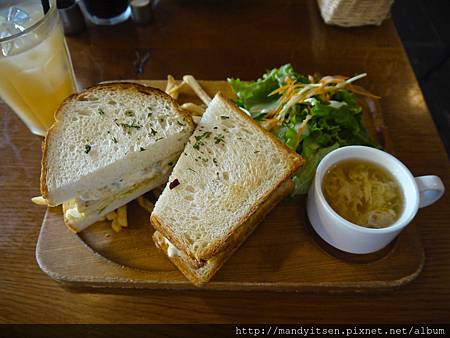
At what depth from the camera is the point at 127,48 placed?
221cm

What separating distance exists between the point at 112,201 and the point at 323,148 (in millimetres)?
887

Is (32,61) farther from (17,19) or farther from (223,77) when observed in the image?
(223,77)

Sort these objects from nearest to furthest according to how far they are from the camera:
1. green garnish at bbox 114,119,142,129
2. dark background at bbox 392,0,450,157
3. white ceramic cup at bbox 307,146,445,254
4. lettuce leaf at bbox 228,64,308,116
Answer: white ceramic cup at bbox 307,146,445,254, green garnish at bbox 114,119,142,129, lettuce leaf at bbox 228,64,308,116, dark background at bbox 392,0,450,157

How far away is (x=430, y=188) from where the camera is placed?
1280 mm

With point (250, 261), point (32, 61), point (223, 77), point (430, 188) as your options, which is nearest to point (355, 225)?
point (430, 188)

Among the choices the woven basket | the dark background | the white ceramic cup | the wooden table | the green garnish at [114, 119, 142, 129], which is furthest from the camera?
the dark background

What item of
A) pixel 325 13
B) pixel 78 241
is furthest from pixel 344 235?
pixel 325 13

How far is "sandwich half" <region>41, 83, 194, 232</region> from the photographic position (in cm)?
136

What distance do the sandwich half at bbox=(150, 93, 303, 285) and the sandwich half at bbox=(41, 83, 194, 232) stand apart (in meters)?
0.13

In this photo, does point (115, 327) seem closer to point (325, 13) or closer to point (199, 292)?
point (199, 292)

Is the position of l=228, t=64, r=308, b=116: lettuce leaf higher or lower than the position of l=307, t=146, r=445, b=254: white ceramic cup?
higher

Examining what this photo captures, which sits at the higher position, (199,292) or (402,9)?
(199,292)

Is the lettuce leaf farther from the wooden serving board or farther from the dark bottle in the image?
the dark bottle

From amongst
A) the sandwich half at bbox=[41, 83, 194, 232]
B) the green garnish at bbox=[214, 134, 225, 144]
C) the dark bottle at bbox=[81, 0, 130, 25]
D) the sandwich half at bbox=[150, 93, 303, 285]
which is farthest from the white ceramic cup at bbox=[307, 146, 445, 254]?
the dark bottle at bbox=[81, 0, 130, 25]
